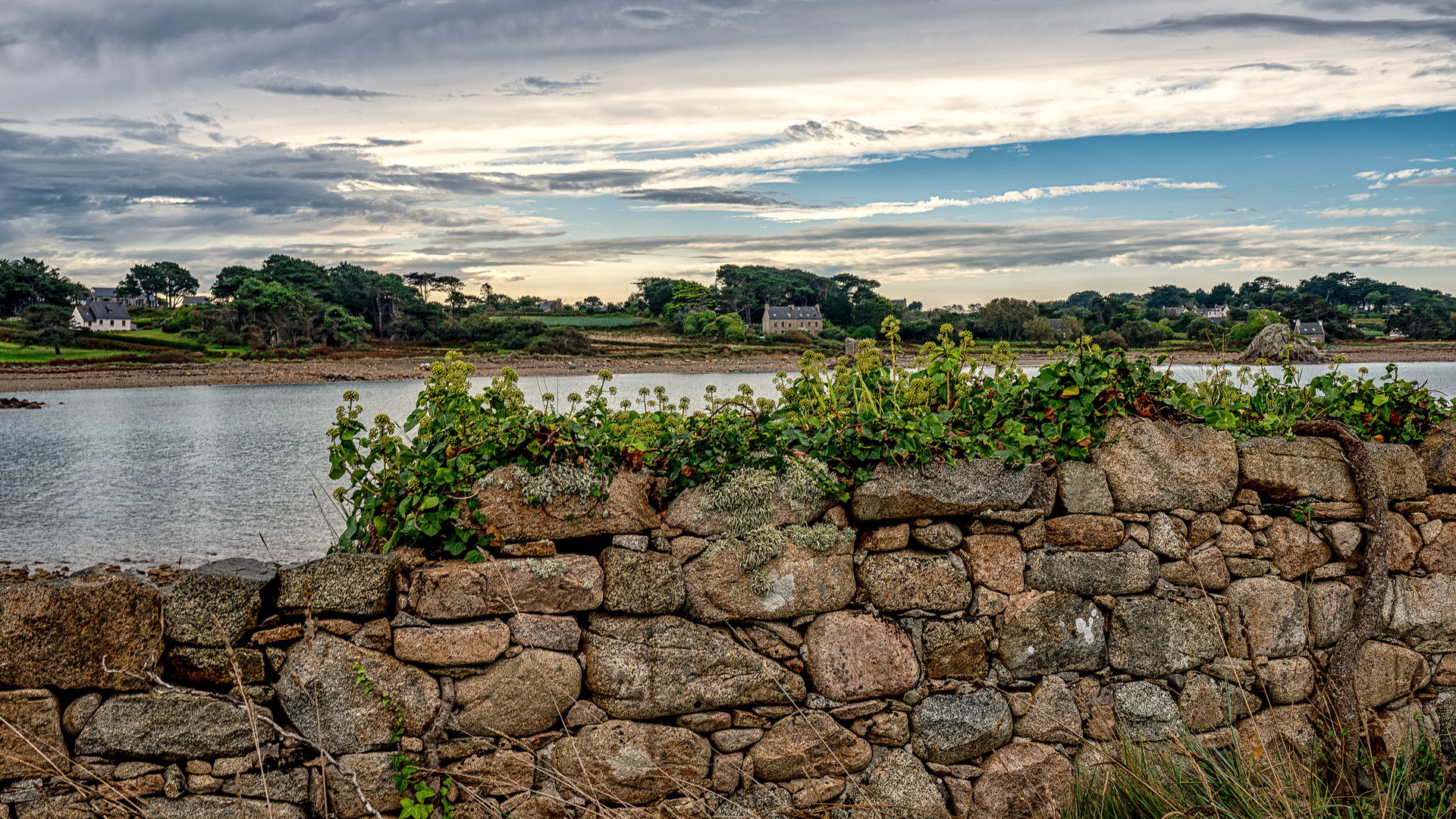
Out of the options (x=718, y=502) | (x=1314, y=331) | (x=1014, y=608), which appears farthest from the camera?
(x=1314, y=331)

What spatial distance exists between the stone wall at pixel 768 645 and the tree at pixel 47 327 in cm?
7312

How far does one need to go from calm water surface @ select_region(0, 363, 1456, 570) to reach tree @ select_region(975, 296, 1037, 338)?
656 inches

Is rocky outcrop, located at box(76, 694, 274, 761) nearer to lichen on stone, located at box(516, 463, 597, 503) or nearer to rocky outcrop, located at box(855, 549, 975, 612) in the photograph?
lichen on stone, located at box(516, 463, 597, 503)

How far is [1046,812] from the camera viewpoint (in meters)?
3.78

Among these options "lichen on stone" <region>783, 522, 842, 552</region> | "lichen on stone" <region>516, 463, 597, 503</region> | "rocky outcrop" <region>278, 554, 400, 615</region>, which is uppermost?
"lichen on stone" <region>516, 463, 597, 503</region>

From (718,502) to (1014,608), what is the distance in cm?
149

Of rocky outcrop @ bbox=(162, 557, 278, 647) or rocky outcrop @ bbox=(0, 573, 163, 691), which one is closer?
rocky outcrop @ bbox=(0, 573, 163, 691)

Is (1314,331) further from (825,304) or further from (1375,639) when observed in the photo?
(825,304)

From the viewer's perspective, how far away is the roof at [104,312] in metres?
76.1

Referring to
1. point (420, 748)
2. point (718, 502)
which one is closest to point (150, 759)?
point (420, 748)

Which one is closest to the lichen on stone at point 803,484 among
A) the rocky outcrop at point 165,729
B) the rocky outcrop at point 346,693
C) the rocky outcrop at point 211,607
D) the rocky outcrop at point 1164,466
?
the rocky outcrop at point 1164,466

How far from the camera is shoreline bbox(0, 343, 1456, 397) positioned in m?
48.3

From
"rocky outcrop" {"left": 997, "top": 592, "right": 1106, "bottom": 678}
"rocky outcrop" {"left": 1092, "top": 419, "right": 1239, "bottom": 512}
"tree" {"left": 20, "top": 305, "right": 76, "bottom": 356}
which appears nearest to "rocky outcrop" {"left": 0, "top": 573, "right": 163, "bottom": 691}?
"rocky outcrop" {"left": 997, "top": 592, "right": 1106, "bottom": 678}

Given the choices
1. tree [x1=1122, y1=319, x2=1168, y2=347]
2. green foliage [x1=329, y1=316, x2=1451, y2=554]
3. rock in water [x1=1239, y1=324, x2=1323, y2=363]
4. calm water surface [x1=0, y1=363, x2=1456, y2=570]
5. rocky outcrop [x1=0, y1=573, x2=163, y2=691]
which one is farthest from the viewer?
tree [x1=1122, y1=319, x2=1168, y2=347]
